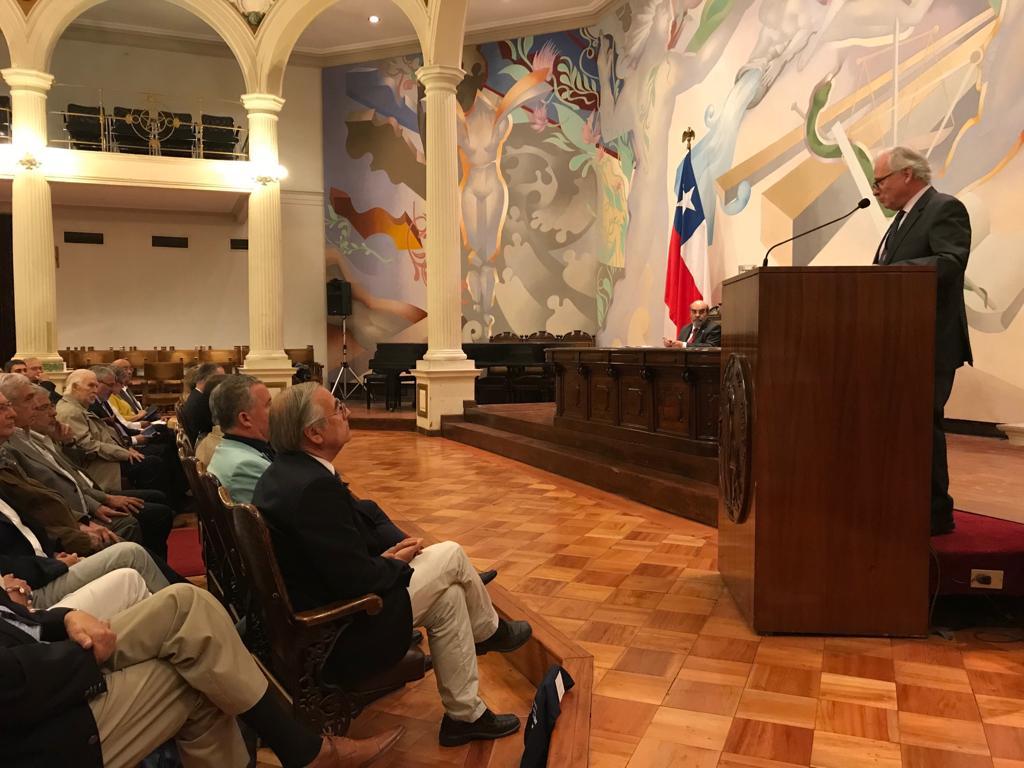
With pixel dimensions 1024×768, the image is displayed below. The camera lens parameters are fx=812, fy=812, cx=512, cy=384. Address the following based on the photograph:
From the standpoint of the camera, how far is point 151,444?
5.68 meters

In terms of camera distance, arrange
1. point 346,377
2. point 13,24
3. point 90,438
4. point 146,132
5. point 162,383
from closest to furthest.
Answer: point 90,438, point 13,24, point 162,383, point 146,132, point 346,377

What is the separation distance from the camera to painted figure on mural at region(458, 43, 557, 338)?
1315 cm

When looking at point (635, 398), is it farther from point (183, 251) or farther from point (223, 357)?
point (183, 251)

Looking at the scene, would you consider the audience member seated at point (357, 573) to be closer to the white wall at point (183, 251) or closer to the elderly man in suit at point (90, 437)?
the elderly man in suit at point (90, 437)

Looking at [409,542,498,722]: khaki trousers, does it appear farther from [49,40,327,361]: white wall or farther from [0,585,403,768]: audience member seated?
[49,40,327,361]: white wall

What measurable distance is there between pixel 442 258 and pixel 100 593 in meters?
7.20

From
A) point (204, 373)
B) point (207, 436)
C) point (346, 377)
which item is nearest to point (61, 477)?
point (207, 436)

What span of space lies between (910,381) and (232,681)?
2.27 meters

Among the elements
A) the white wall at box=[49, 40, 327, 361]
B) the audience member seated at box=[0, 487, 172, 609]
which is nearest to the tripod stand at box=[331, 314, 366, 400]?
the white wall at box=[49, 40, 327, 361]

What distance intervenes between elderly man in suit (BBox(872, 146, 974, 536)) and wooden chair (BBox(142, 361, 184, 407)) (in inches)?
377

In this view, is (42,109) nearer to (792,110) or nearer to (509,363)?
(509,363)

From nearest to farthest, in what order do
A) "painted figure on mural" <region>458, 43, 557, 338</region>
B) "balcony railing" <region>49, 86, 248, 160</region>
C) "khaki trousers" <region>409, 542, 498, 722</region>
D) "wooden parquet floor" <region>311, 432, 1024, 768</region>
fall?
"wooden parquet floor" <region>311, 432, 1024, 768</region> < "khaki trousers" <region>409, 542, 498, 722</region> < "balcony railing" <region>49, 86, 248, 160</region> < "painted figure on mural" <region>458, 43, 557, 338</region>

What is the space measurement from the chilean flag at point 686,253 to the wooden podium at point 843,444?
7438 millimetres

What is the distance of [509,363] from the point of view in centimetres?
1174
